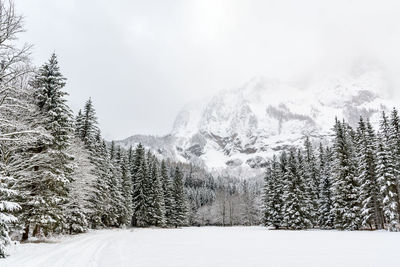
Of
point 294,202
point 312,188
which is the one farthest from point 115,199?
point 312,188

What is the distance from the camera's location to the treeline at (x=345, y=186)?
1501 inches

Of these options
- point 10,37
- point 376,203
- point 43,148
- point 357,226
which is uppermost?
point 10,37

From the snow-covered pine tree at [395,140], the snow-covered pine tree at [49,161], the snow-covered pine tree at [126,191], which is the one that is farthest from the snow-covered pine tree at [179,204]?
the snow-covered pine tree at [49,161]

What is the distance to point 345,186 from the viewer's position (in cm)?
4344

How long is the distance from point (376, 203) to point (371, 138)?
9.12 meters

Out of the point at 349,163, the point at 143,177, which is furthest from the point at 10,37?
the point at 143,177

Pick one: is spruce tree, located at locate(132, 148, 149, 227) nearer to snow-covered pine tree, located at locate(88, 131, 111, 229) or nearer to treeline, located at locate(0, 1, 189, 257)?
treeline, located at locate(0, 1, 189, 257)

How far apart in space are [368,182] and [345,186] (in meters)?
3.43

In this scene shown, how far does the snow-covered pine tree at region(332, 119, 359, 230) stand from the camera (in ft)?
138

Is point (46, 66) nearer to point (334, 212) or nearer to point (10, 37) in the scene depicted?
point (10, 37)

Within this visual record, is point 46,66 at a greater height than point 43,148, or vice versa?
point 46,66

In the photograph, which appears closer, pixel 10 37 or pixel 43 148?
pixel 10 37

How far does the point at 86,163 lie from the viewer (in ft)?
102

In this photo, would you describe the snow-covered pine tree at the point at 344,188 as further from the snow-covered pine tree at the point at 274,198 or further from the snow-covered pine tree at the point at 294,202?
the snow-covered pine tree at the point at 274,198
